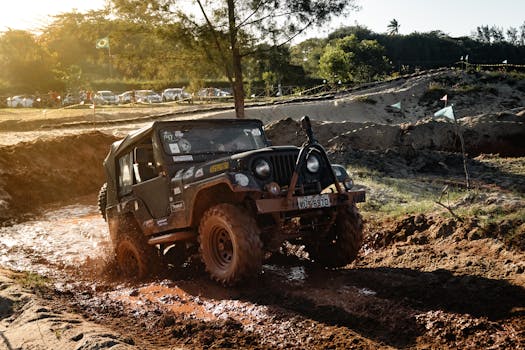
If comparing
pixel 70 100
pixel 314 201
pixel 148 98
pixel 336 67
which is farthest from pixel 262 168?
pixel 336 67

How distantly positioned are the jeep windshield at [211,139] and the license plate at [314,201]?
1.70 m

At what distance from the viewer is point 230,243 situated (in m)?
6.46

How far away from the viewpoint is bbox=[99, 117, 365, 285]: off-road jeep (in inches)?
244

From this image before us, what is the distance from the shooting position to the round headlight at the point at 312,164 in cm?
673

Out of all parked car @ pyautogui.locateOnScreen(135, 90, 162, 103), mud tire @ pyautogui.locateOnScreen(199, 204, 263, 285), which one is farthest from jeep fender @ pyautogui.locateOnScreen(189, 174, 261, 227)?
parked car @ pyautogui.locateOnScreen(135, 90, 162, 103)

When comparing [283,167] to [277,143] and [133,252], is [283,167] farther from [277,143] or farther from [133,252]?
[277,143]

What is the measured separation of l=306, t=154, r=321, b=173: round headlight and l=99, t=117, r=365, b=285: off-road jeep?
0.01 m

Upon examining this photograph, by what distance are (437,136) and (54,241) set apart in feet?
39.5

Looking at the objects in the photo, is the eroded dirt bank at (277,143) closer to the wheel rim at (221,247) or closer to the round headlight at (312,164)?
the round headlight at (312,164)

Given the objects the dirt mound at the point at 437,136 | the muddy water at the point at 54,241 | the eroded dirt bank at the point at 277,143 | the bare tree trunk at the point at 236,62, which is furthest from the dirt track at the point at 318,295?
the bare tree trunk at the point at 236,62

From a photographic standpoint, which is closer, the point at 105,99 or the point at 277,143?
the point at 277,143

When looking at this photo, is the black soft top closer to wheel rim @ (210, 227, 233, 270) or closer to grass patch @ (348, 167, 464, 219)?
wheel rim @ (210, 227, 233, 270)

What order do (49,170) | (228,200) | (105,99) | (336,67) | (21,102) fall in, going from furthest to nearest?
(336,67)
(21,102)
(105,99)
(49,170)
(228,200)

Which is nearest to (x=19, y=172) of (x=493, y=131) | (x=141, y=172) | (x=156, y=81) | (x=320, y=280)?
(x=156, y=81)
